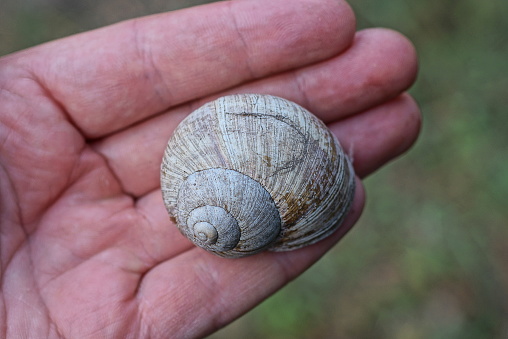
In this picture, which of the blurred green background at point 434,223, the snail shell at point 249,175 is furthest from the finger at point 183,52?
the blurred green background at point 434,223

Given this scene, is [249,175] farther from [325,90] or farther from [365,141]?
[365,141]

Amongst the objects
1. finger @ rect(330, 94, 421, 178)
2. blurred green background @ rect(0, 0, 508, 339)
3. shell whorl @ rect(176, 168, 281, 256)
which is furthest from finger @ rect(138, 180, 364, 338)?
blurred green background @ rect(0, 0, 508, 339)

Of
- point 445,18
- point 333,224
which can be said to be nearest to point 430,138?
point 445,18

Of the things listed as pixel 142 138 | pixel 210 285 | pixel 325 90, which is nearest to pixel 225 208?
pixel 210 285

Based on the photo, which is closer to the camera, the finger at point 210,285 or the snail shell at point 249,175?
the snail shell at point 249,175

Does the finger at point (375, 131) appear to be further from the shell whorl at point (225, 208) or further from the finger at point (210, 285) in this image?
the shell whorl at point (225, 208)

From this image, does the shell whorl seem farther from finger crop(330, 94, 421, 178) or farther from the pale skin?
finger crop(330, 94, 421, 178)

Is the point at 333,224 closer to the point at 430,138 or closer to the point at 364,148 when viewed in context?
the point at 364,148
